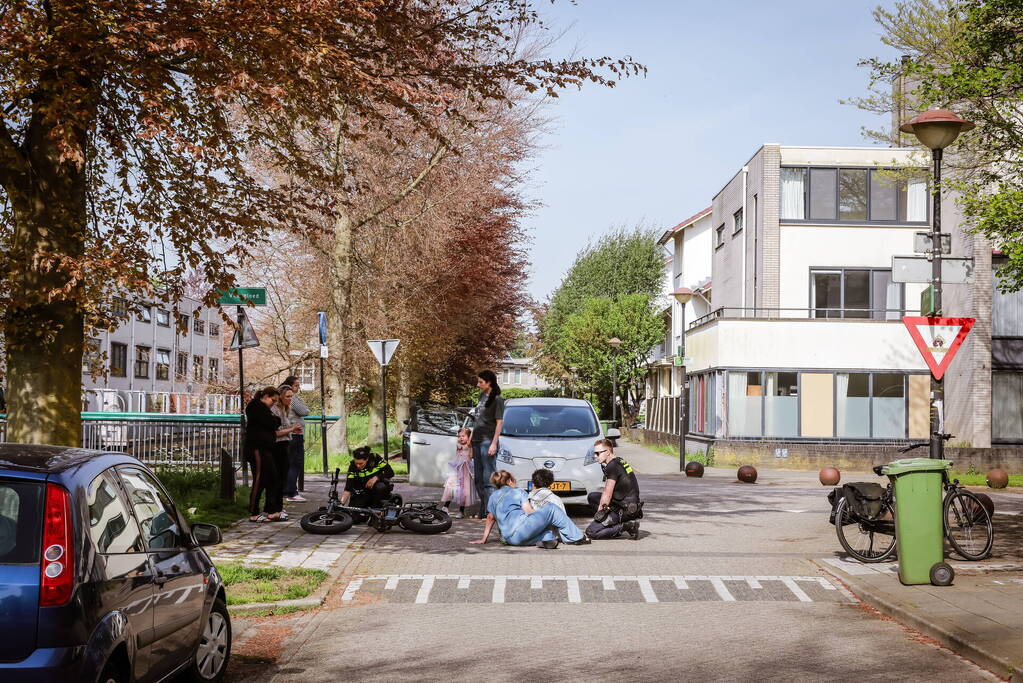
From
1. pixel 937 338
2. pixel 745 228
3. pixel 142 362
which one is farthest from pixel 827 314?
pixel 142 362

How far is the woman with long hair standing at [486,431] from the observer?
1630cm

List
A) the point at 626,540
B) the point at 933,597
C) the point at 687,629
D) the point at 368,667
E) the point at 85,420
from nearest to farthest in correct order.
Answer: the point at 368,667, the point at 687,629, the point at 933,597, the point at 626,540, the point at 85,420

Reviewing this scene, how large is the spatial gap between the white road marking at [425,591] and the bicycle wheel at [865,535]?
14.3 feet

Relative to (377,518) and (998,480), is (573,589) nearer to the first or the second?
(377,518)

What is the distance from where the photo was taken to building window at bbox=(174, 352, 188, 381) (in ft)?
278

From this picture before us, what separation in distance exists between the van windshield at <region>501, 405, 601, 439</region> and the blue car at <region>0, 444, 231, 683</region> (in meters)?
11.6

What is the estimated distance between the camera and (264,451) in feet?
51.7

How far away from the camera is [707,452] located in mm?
36188

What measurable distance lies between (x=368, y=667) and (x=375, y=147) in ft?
78.9

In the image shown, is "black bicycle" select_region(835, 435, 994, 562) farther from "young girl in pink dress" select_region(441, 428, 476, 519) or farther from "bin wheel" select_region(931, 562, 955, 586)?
"young girl in pink dress" select_region(441, 428, 476, 519)

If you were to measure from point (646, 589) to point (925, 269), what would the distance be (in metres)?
Result: 4.94

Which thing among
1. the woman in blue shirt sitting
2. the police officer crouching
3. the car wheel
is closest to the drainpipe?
the police officer crouching

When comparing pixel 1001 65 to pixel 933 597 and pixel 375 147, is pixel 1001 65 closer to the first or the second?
pixel 933 597

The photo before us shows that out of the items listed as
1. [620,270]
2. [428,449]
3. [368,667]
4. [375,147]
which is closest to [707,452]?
[375,147]
